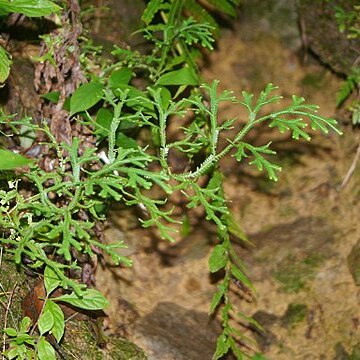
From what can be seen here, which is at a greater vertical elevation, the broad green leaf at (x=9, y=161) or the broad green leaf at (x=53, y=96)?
the broad green leaf at (x=9, y=161)

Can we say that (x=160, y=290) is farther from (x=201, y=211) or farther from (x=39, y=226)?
(x=39, y=226)

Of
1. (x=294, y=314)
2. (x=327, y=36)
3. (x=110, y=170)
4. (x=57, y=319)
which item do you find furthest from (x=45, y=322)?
(x=327, y=36)

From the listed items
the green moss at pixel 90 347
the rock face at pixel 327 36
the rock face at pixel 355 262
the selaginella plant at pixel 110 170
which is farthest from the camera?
the rock face at pixel 327 36

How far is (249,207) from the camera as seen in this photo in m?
3.06

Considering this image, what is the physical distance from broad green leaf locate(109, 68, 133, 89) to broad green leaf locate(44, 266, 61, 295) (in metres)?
0.85

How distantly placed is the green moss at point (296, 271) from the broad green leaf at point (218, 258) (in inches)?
16.4

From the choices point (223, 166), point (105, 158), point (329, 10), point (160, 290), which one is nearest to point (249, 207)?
point (223, 166)

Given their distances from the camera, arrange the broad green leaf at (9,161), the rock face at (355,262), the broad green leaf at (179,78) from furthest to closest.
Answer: the rock face at (355,262) → the broad green leaf at (179,78) → the broad green leaf at (9,161)

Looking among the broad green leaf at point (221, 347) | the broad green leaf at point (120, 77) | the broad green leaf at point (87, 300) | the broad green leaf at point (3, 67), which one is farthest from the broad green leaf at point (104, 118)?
the broad green leaf at point (221, 347)

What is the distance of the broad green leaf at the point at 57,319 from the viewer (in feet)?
6.86

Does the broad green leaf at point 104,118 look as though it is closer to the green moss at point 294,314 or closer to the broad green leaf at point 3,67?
the broad green leaf at point 3,67

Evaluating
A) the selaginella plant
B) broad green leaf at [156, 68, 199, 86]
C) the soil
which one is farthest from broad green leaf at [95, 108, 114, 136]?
the soil

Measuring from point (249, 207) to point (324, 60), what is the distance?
0.92 metres

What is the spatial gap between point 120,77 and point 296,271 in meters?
1.22
